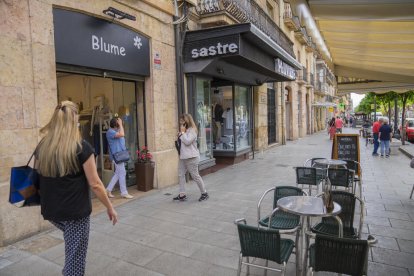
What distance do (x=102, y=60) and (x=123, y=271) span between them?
13.1ft

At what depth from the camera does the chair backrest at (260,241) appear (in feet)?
8.40

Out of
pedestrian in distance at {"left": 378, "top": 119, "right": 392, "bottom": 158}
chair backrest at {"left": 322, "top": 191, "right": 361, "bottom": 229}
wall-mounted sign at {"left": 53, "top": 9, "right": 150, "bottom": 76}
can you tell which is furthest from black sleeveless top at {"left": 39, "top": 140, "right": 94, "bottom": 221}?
pedestrian in distance at {"left": 378, "top": 119, "right": 392, "bottom": 158}

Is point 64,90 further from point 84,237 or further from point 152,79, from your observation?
point 84,237

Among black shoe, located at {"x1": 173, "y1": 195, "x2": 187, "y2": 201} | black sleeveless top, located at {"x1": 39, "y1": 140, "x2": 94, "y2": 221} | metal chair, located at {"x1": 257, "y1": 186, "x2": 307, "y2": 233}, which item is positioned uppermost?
black sleeveless top, located at {"x1": 39, "y1": 140, "x2": 94, "y2": 221}

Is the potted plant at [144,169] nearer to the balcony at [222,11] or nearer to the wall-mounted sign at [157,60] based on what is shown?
the wall-mounted sign at [157,60]

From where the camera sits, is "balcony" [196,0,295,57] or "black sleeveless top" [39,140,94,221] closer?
"black sleeveless top" [39,140,94,221]

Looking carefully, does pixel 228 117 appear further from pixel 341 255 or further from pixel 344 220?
pixel 341 255

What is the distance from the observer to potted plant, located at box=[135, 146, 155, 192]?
7.06 m

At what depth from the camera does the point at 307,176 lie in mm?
5551

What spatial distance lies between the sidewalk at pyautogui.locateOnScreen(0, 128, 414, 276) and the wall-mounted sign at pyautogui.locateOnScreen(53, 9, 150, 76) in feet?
9.07

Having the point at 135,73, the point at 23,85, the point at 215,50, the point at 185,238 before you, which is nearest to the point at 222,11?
the point at 215,50

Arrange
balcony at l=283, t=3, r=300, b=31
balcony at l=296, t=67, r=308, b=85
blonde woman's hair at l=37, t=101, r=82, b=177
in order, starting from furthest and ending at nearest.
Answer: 1. balcony at l=296, t=67, r=308, b=85
2. balcony at l=283, t=3, r=300, b=31
3. blonde woman's hair at l=37, t=101, r=82, b=177

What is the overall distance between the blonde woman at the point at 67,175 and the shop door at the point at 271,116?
46.3ft

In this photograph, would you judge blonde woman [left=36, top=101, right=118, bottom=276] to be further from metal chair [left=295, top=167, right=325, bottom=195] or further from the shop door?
the shop door
